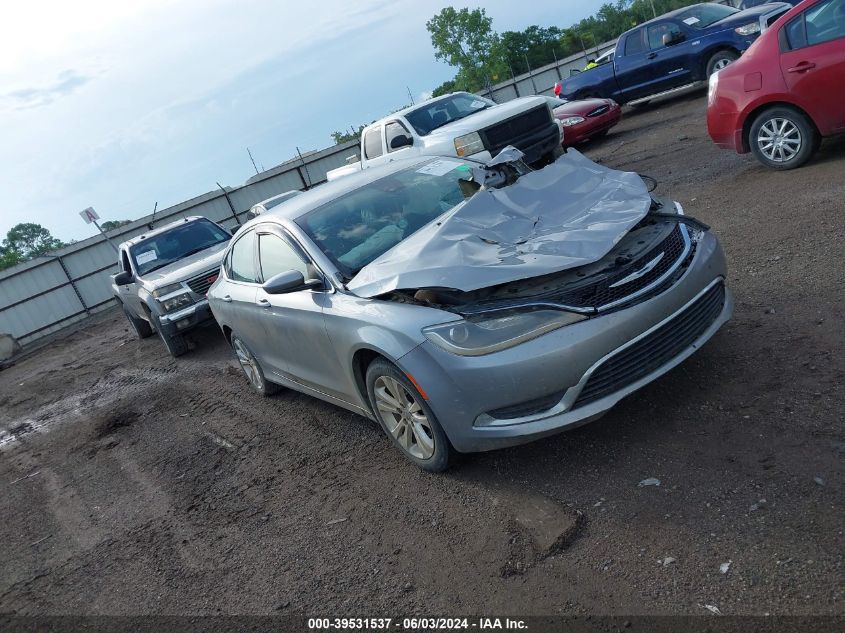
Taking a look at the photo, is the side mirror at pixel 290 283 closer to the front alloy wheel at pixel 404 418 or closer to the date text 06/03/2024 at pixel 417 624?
the front alloy wheel at pixel 404 418

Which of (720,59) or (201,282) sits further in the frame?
(720,59)

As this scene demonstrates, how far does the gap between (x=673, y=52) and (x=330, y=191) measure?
12209mm

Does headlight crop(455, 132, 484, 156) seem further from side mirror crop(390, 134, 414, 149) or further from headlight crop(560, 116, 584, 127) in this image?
headlight crop(560, 116, 584, 127)

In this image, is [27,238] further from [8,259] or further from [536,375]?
[536,375]

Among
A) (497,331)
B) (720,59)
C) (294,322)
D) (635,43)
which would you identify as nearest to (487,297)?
(497,331)

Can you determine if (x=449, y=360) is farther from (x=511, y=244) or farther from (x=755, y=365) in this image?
(x=755, y=365)

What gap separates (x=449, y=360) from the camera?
3684 mm

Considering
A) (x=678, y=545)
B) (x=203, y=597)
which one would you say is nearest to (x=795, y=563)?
(x=678, y=545)

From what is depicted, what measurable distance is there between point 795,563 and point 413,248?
8.66 ft

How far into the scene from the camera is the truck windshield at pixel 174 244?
11.0m

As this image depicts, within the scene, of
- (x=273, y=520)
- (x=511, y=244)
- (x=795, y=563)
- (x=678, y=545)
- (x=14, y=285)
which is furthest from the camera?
(x=14, y=285)

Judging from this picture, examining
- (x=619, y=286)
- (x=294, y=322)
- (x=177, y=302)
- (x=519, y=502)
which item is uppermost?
(x=294, y=322)

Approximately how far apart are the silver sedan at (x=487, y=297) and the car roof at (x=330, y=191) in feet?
0.08

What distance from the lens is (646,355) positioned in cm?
370
